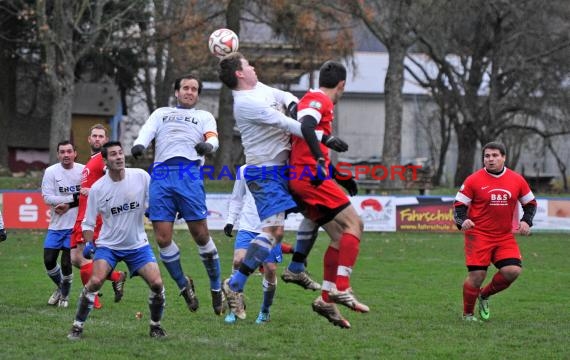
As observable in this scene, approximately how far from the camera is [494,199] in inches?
436

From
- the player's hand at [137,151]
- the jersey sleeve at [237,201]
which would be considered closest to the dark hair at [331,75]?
the player's hand at [137,151]

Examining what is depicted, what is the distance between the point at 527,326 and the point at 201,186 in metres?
3.84

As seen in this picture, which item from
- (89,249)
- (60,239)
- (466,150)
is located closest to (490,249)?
(89,249)

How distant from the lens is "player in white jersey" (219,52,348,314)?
29.9ft

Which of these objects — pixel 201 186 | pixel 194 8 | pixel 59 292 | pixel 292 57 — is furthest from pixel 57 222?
pixel 292 57

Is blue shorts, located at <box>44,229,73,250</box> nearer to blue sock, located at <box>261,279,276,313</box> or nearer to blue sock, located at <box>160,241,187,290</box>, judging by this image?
blue sock, located at <box>160,241,187,290</box>

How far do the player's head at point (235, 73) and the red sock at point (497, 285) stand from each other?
378 centimetres

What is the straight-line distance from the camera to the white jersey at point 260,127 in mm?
9125

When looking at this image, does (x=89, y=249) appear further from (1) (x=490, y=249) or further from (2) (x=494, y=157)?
(2) (x=494, y=157)

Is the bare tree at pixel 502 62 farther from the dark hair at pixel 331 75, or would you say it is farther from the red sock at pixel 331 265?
the red sock at pixel 331 265

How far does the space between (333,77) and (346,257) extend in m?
1.67

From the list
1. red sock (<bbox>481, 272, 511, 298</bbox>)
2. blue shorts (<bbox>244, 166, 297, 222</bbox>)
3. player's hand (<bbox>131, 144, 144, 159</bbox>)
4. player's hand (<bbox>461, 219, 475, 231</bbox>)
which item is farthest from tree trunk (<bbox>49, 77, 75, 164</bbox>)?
blue shorts (<bbox>244, 166, 297, 222</bbox>)

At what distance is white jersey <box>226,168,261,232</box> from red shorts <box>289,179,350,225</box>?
107 inches

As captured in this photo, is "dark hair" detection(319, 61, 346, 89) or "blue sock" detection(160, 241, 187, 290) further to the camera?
"blue sock" detection(160, 241, 187, 290)
